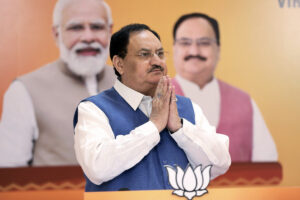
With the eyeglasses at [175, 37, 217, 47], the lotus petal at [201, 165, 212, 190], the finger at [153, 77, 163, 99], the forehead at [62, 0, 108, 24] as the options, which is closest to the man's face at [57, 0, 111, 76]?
the forehead at [62, 0, 108, 24]

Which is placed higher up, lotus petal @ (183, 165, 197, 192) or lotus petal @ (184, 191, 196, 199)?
lotus petal @ (183, 165, 197, 192)

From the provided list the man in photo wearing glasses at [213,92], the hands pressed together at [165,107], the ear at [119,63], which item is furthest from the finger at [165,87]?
the man in photo wearing glasses at [213,92]

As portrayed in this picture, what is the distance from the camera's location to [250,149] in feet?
12.6

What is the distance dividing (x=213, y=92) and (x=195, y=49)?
1.32 ft

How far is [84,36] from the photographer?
3.75 m

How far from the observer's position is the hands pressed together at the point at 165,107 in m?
1.70

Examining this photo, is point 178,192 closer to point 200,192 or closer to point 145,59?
point 200,192

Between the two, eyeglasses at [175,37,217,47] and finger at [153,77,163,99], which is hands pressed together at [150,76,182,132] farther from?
eyeglasses at [175,37,217,47]

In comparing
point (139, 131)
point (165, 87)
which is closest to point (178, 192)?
point (139, 131)

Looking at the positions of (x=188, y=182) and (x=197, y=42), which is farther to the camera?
(x=197, y=42)

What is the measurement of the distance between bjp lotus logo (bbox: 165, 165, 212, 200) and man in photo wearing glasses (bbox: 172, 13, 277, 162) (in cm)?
239

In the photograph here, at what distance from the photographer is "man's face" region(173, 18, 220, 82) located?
381 centimetres

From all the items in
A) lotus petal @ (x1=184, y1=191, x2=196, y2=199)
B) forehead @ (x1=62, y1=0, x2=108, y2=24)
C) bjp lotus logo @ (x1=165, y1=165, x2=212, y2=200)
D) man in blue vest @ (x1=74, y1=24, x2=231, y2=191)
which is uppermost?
forehead @ (x1=62, y1=0, x2=108, y2=24)

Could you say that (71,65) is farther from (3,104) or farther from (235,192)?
(235,192)
